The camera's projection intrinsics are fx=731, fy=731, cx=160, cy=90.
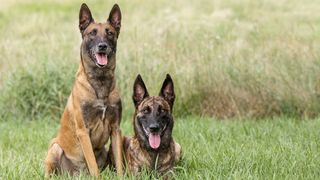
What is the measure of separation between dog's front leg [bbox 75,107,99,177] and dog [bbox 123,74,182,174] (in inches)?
13.7

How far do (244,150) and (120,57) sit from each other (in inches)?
182

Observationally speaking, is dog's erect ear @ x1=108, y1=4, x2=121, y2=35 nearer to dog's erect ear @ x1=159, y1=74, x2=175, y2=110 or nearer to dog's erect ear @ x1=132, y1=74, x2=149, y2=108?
dog's erect ear @ x1=132, y1=74, x2=149, y2=108

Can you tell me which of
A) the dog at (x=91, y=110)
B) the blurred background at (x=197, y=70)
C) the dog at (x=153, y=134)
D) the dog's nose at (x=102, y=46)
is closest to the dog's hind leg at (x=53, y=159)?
the dog at (x=91, y=110)

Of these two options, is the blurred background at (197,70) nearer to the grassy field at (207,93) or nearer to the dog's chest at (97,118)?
the grassy field at (207,93)

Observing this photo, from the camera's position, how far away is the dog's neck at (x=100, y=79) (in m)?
6.68

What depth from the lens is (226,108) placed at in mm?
10414

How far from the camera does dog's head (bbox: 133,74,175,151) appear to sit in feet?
21.2

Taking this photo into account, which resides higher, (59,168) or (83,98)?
(83,98)

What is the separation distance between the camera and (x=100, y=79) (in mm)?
6715

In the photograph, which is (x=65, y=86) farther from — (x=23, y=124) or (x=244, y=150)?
(x=244, y=150)

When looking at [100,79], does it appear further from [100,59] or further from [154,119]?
[154,119]

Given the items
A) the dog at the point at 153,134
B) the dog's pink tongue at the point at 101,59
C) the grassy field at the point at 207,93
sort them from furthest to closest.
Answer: the grassy field at the point at 207,93 → the dog's pink tongue at the point at 101,59 → the dog at the point at 153,134

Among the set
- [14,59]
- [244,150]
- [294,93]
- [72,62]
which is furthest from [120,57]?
[244,150]

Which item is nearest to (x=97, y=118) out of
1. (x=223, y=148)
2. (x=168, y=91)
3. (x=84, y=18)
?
(x=168, y=91)
